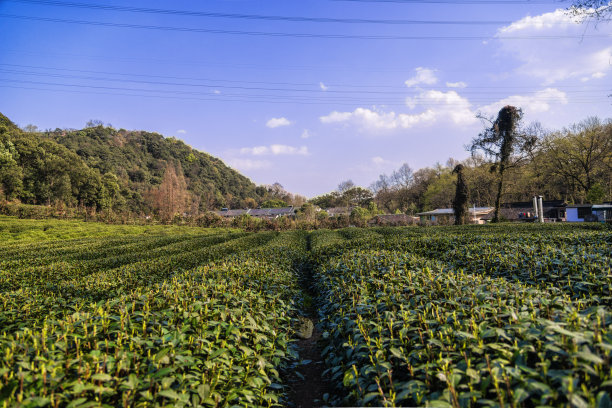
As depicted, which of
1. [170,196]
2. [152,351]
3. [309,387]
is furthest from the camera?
[170,196]

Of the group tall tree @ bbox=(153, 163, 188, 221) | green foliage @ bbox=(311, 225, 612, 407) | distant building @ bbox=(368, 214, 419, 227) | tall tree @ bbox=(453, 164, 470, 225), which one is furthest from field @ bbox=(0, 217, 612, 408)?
tall tree @ bbox=(153, 163, 188, 221)

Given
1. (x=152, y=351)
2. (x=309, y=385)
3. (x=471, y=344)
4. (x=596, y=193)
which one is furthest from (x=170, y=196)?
(x=596, y=193)

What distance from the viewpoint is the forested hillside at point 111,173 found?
117 feet

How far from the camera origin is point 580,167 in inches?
1334

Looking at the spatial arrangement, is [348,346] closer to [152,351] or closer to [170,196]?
[152,351]

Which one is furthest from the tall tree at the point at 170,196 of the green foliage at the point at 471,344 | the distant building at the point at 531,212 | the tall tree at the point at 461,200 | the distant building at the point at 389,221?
the green foliage at the point at 471,344

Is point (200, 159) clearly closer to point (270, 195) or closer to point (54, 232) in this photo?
point (270, 195)

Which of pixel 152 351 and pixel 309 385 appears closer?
pixel 152 351

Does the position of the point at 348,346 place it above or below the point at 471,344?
below

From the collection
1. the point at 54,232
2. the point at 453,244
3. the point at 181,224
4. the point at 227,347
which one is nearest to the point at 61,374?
the point at 227,347

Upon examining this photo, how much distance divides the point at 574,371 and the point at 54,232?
29.2 m

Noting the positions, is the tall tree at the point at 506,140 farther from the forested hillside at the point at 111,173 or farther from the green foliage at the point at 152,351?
the forested hillside at the point at 111,173

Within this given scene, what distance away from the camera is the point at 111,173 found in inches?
1818

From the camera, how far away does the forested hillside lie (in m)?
35.5
